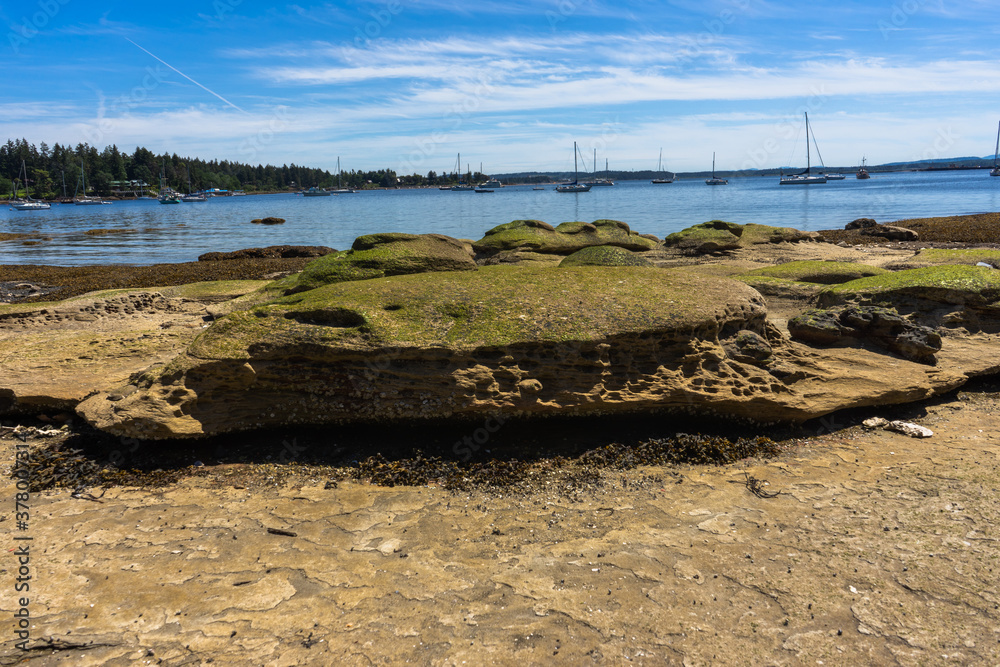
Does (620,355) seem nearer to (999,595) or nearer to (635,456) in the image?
(635,456)

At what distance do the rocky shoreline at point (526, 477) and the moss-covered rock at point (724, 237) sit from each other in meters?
11.5

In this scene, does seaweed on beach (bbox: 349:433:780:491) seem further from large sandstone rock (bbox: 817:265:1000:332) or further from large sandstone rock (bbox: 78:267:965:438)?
large sandstone rock (bbox: 817:265:1000:332)

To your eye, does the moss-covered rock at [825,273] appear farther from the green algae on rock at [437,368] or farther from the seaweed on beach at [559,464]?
the seaweed on beach at [559,464]

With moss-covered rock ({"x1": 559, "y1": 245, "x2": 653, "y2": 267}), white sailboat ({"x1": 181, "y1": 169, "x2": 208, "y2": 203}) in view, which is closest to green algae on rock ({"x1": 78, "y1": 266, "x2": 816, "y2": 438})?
moss-covered rock ({"x1": 559, "y1": 245, "x2": 653, "y2": 267})

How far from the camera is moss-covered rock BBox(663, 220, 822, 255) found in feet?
71.7

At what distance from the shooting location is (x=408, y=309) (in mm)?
7473

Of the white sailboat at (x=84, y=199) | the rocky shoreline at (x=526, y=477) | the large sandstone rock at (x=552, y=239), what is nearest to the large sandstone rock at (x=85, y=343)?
the rocky shoreline at (x=526, y=477)

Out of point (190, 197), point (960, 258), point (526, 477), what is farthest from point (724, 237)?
point (190, 197)

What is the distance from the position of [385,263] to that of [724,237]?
15.4 metres

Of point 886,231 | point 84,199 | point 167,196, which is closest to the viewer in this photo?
point 886,231

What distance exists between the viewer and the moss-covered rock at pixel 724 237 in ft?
71.7

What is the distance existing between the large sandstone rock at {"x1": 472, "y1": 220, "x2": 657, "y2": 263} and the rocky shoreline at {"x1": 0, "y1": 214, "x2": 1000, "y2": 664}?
9.65 m

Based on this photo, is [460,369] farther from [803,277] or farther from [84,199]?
[84,199]

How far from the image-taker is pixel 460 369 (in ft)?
22.9
